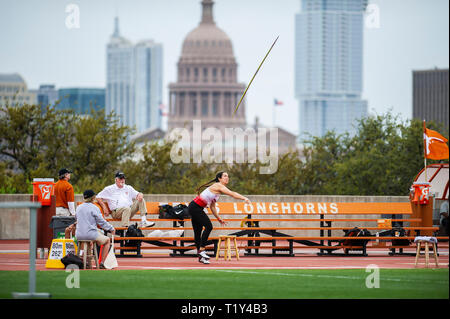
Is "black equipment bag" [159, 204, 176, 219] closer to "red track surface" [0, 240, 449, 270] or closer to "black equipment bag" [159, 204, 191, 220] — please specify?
"black equipment bag" [159, 204, 191, 220]

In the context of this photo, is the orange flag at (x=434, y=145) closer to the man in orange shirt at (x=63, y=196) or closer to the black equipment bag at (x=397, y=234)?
the black equipment bag at (x=397, y=234)

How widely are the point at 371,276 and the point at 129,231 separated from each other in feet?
23.5

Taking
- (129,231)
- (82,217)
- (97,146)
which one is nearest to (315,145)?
(97,146)

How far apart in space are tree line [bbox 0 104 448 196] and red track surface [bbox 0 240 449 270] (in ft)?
75.2

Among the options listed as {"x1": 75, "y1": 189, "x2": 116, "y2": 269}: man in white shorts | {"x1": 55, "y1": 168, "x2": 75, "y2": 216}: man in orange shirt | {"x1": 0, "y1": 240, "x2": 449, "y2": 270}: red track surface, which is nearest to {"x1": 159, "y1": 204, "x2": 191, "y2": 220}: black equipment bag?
{"x1": 0, "y1": 240, "x2": 449, "y2": 270}: red track surface

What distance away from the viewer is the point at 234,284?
1505 cm

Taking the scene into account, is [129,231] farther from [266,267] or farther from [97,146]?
[97,146]

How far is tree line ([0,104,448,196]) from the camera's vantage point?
50188mm

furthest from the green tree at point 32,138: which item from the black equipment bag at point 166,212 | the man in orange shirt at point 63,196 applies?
the man in orange shirt at point 63,196

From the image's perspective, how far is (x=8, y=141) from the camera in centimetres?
5003

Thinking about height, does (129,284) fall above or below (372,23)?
below

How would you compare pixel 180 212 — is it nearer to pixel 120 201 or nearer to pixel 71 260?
pixel 120 201

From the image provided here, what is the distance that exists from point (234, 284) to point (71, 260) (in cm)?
381

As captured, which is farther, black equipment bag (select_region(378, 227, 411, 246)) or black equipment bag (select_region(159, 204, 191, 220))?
black equipment bag (select_region(378, 227, 411, 246))
